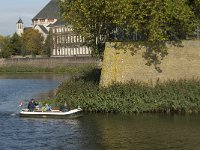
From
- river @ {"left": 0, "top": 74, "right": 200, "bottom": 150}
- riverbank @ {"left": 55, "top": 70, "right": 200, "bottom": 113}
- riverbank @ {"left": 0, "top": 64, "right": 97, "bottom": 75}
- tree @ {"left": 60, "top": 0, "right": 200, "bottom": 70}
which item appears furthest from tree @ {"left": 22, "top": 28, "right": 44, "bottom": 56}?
river @ {"left": 0, "top": 74, "right": 200, "bottom": 150}

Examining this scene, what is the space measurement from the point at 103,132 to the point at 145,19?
29.1ft

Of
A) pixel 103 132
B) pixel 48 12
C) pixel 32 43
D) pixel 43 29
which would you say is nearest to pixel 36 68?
pixel 32 43

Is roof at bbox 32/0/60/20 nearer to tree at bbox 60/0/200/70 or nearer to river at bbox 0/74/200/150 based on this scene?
tree at bbox 60/0/200/70

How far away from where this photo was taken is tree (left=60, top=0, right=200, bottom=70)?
3275cm

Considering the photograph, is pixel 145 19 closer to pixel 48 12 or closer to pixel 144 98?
pixel 144 98

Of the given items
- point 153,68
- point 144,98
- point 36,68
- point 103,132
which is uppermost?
point 153,68

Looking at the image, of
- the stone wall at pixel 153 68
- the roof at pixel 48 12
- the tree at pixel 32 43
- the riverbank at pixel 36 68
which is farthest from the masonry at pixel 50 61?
the stone wall at pixel 153 68

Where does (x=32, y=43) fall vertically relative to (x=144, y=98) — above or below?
above

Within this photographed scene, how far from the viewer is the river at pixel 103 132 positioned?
2461 cm

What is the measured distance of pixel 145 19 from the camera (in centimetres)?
3362

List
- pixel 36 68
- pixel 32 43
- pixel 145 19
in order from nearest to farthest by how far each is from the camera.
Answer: pixel 145 19, pixel 36 68, pixel 32 43

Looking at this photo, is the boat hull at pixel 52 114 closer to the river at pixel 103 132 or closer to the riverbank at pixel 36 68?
the river at pixel 103 132

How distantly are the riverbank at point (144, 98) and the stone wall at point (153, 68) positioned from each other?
639 mm

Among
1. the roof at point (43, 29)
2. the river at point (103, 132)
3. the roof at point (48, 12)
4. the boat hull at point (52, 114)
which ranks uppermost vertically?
the roof at point (48, 12)
